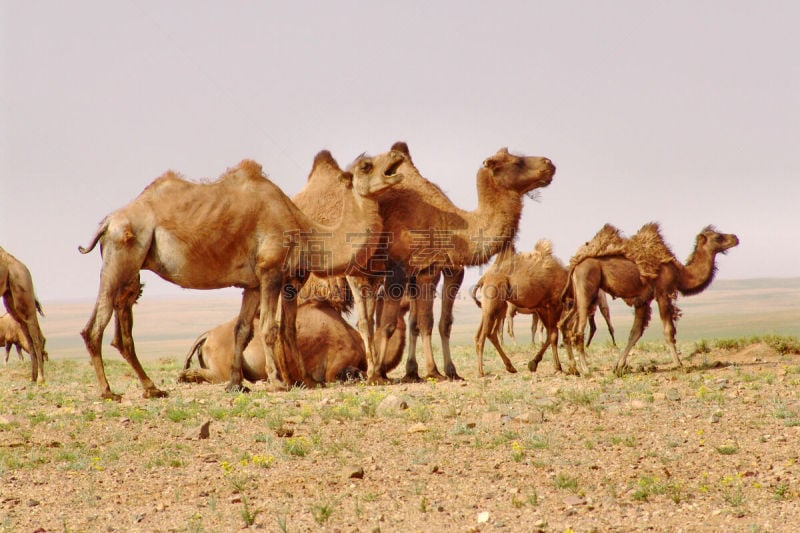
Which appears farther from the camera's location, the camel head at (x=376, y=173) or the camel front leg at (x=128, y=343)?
the camel head at (x=376, y=173)

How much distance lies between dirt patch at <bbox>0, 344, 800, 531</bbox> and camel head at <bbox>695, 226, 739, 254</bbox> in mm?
3435

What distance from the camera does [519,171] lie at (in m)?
13.3

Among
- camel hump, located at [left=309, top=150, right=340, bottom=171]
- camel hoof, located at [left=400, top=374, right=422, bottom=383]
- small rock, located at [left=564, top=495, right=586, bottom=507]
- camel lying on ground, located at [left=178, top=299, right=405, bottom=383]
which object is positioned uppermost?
camel hump, located at [left=309, top=150, right=340, bottom=171]

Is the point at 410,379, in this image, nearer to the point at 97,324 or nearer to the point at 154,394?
the point at 154,394

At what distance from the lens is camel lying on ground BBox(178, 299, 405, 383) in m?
13.1

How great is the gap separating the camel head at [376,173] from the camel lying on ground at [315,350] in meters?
2.32

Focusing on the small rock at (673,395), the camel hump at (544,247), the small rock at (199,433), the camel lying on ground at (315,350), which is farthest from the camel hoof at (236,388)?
the camel hump at (544,247)

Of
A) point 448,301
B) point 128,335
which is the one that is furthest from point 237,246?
point 448,301

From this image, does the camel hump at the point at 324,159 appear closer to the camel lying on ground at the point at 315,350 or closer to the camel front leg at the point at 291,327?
the camel lying on ground at the point at 315,350

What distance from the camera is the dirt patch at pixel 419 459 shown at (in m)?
6.34

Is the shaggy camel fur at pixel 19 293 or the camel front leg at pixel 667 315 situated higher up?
the shaggy camel fur at pixel 19 293

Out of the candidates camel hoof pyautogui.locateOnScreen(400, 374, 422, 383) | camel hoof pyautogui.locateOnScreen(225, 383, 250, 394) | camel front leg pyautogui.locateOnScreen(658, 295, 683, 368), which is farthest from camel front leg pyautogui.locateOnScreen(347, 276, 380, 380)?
camel front leg pyautogui.locateOnScreen(658, 295, 683, 368)

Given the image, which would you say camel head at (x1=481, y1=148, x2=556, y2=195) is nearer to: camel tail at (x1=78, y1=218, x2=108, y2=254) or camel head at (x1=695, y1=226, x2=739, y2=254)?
camel head at (x1=695, y1=226, x2=739, y2=254)

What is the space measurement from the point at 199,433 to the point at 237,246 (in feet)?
11.2
